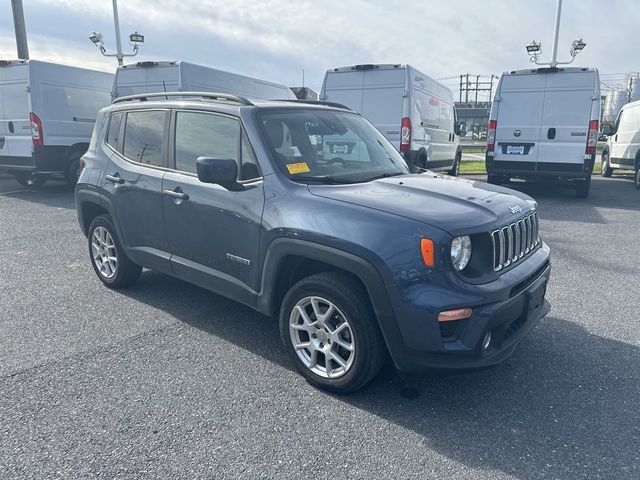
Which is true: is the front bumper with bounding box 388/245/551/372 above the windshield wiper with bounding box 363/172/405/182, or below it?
below

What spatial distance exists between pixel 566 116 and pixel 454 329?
373 inches

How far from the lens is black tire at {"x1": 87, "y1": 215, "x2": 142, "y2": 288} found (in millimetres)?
4926

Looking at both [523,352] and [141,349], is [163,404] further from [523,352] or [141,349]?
[523,352]

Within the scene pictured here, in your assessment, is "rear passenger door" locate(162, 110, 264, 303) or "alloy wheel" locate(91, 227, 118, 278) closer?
"rear passenger door" locate(162, 110, 264, 303)

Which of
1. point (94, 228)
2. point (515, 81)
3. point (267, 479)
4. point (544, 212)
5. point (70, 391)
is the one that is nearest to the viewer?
point (267, 479)

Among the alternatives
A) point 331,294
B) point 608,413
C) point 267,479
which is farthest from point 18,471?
point 608,413

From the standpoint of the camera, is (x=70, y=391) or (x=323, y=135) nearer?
(x=70, y=391)

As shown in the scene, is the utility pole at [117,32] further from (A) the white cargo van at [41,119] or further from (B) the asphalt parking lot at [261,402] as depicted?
(B) the asphalt parking lot at [261,402]

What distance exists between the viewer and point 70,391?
10.6 ft

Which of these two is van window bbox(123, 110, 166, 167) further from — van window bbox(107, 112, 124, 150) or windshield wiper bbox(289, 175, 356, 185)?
windshield wiper bbox(289, 175, 356, 185)

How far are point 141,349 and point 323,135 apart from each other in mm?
2202

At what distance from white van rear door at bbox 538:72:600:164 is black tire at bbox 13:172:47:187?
37.4 ft

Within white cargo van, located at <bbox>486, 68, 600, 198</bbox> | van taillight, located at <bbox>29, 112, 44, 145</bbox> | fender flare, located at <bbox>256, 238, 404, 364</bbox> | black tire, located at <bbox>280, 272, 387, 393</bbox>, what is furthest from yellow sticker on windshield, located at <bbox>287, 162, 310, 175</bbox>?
van taillight, located at <bbox>29, 112, 44, 145</bbox>

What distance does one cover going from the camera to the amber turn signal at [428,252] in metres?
2.74
